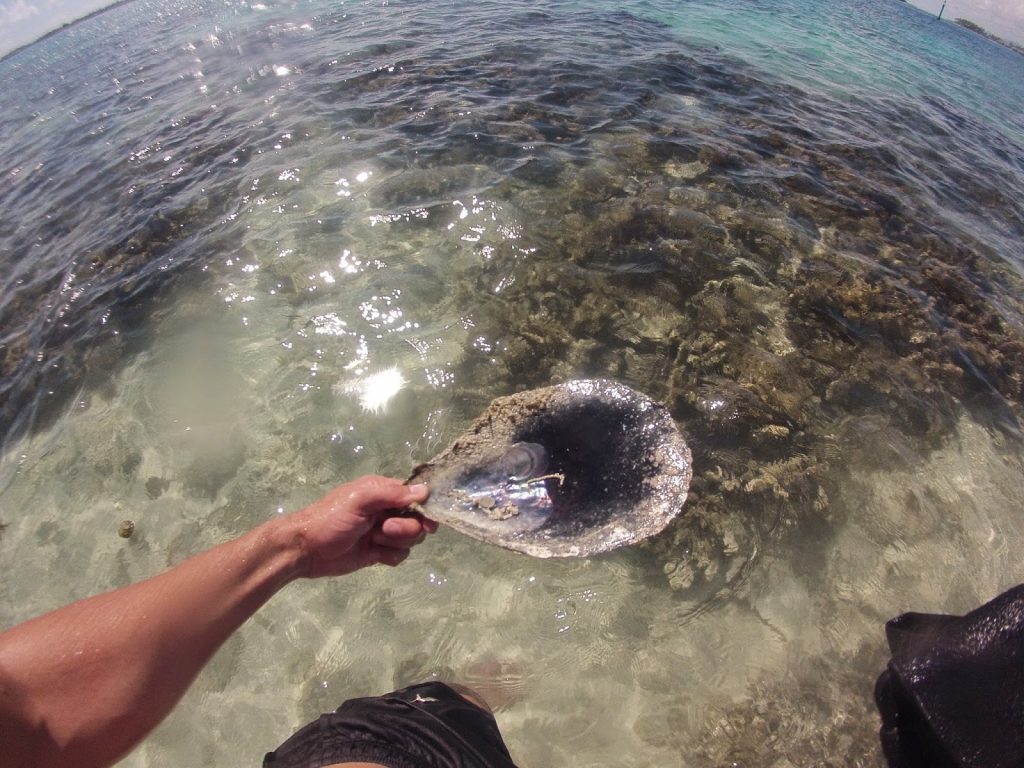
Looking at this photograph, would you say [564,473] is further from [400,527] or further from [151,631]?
[151,631]

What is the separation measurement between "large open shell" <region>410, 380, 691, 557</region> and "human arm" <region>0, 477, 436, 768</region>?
35 cm

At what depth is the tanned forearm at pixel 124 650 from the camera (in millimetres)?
1890

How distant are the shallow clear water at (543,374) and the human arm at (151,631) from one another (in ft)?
6.70

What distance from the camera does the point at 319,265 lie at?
6754mm

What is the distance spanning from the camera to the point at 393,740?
2.55 meters

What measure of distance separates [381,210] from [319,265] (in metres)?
1.44

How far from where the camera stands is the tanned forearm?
189 centimetres

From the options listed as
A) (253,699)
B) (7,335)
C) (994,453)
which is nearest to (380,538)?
(253,699)

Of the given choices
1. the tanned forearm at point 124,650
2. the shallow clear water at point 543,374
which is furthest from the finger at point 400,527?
the shallow clear water at point 543,374

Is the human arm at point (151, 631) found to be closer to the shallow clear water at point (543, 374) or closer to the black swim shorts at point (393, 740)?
the black swim shorts at point (393, 740)

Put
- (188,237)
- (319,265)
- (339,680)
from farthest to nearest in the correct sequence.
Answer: (188,237) < (319,265) < (339,680)

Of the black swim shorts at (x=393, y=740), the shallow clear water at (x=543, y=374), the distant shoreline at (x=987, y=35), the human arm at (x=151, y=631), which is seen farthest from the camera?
the distant shoreline at (x=987, y=35)

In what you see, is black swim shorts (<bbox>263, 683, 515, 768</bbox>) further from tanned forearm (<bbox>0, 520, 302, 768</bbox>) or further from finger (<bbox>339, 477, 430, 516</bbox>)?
finger (<bbox>339, 477, 430, 516</bbox>)

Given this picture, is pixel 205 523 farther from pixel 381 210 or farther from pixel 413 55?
pixel 413 55
